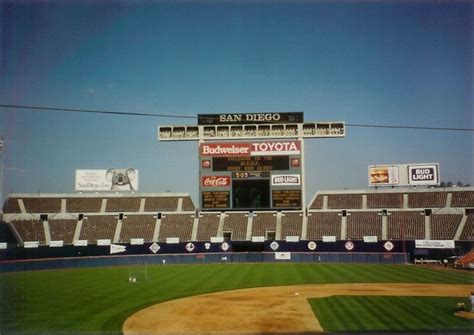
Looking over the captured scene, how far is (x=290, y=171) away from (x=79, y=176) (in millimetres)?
30586

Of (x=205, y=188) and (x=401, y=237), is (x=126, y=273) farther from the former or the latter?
(x=401, y=237)

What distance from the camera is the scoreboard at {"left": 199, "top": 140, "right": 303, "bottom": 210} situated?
40.8 meters

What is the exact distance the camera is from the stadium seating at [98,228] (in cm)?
5106

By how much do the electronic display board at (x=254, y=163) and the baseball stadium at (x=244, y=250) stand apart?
4.1 inches

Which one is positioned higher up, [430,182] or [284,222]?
[430,182]

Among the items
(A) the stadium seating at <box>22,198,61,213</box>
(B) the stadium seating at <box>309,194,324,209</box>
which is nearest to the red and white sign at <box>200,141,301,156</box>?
(B) the stadium seating at <box>309,194,324,209</box>

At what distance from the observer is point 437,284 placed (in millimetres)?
29672

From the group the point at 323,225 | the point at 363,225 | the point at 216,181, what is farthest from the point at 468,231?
the point at 216,181

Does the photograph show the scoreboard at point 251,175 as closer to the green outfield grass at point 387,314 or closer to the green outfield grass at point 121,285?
the green outfield grass at point 121,285

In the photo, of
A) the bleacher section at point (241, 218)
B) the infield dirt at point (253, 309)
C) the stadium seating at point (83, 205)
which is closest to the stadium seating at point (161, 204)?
the bleacher section at point (241, 218)

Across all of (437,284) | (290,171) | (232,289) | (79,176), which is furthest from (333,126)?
(79,176)

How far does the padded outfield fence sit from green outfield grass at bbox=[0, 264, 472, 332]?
274 centimetres

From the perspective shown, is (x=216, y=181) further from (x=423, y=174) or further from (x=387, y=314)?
(x=423, y=174)

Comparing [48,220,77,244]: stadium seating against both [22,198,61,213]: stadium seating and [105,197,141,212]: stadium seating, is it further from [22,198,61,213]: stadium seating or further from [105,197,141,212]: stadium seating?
[105,197,141,212]: stadium seating
